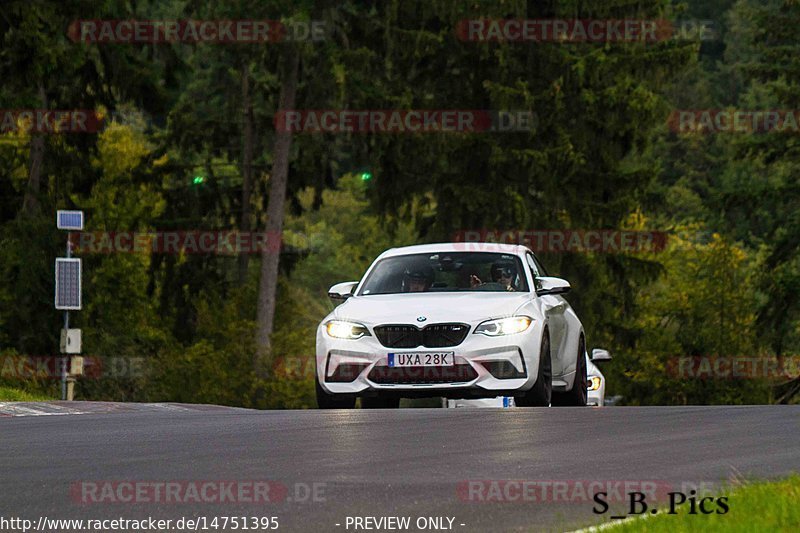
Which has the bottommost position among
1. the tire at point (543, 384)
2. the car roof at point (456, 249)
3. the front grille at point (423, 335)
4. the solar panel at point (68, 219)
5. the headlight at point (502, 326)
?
the tire at point (543, 384)

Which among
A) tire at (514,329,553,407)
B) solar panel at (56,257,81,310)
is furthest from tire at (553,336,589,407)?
solar panel at (56,257,81,310)

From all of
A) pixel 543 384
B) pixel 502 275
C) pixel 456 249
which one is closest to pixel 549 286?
pixel 502 275

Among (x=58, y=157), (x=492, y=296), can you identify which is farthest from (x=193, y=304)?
(x=492, y=296)

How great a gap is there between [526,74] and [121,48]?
1513 centimetres

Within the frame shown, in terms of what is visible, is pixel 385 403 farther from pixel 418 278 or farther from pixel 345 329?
pixel 418 278

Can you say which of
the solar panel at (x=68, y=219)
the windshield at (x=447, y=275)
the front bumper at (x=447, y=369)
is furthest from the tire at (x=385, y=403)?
the solar panel at (x=68, y=219)

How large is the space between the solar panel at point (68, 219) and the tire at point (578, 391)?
14.2m

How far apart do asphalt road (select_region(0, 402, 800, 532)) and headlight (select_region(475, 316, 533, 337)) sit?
967mm

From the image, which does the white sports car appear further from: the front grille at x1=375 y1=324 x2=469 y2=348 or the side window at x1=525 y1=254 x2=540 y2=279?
the side window at x1=525 y1=254 x2=540 y2=279

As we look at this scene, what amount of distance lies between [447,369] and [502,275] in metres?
2.04

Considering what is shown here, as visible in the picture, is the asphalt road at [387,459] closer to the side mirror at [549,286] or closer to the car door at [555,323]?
the car door at [555,323]

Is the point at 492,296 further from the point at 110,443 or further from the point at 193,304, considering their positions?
the point at 193,304

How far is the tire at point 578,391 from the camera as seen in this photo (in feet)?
65.6

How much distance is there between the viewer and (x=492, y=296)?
59.7 feet
